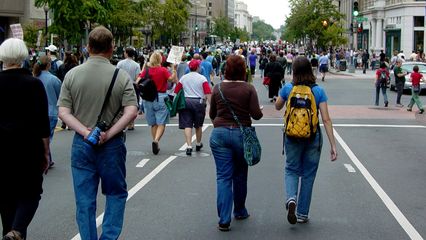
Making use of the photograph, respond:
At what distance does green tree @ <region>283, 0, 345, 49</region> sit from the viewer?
6212cm

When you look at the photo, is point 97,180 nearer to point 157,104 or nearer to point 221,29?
point 157,104

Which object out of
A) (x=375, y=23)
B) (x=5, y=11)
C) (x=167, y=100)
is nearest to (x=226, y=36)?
(x=375, y=23)

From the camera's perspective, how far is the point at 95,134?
5.71 meters

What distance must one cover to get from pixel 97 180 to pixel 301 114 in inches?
99.7

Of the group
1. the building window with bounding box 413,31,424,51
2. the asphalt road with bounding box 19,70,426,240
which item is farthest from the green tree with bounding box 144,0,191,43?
the asphalt road with bounding box 19,70,426,240

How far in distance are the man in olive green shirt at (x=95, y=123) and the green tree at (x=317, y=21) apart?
56703 mm

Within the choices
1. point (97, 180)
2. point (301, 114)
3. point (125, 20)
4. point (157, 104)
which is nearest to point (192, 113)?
point (157, 104)

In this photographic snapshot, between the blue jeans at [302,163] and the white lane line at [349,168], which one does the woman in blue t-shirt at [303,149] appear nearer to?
the blue jeans at [302,163]

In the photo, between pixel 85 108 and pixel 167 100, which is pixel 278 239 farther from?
pixel 167 100

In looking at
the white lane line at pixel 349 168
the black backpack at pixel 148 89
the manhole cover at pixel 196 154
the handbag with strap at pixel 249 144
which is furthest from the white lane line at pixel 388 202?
the black backpack at pixel 148 89

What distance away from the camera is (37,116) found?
5.79 meters

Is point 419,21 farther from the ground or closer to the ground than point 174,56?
farther from the ground

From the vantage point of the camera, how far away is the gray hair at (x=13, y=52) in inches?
228

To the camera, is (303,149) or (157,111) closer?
(303,149)
